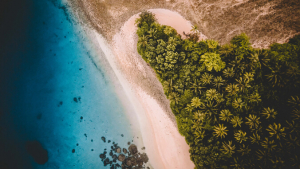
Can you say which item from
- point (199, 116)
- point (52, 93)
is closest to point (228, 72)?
point (199, 116)

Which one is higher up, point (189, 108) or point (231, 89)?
point (189, 108)

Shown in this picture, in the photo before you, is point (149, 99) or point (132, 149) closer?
point (149, 99)

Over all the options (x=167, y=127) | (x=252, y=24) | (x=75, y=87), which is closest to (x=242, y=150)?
(x=167, y=127)

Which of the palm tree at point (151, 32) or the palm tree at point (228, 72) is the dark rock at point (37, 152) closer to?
the palm tree at point (151, 32)

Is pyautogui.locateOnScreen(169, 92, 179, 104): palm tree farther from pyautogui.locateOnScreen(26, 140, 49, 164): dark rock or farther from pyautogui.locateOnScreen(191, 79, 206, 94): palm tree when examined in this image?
pyautogui.locateOnScreen(26, 140, 49, 164): dark rock

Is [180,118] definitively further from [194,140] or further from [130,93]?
[130,93]

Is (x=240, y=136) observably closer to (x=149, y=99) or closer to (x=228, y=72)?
(x=228, y=72)

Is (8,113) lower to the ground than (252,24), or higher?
higher
